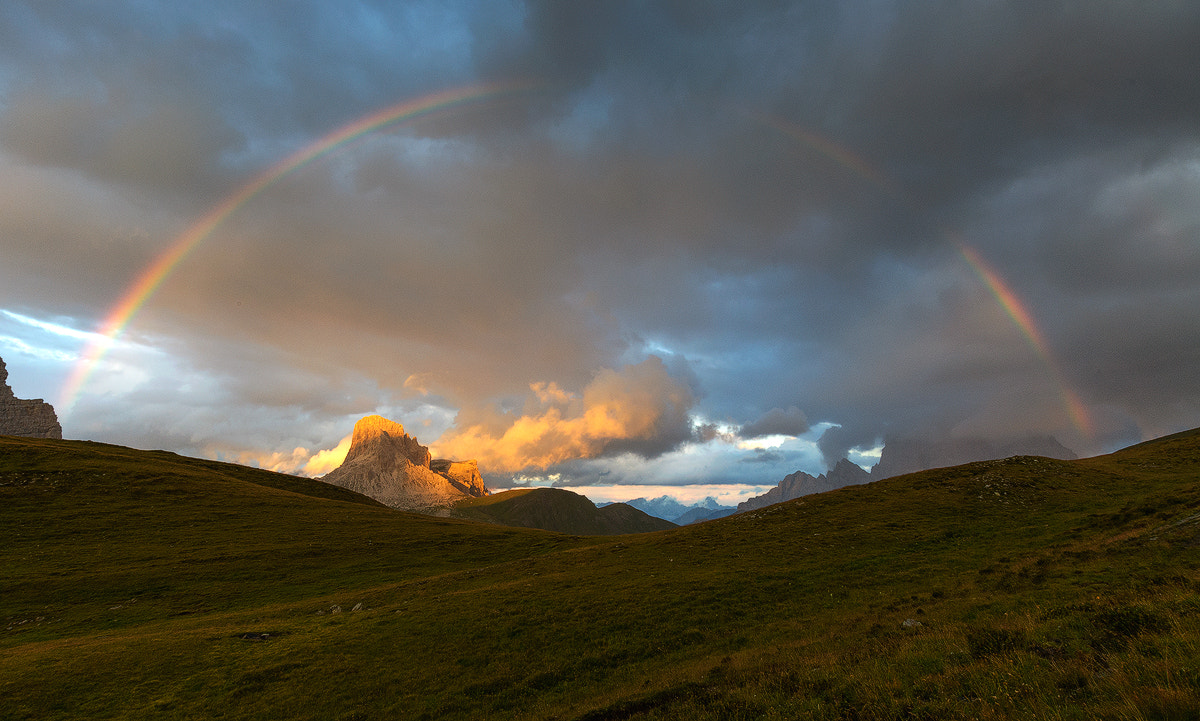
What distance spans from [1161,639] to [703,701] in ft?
36.0

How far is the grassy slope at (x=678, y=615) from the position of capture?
11852mm

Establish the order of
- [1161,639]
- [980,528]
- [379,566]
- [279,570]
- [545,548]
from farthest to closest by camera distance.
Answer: [545,548] < [379,566] < [279,570] < [980,528] < [1161,639]

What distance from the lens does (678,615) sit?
2811 centimetres

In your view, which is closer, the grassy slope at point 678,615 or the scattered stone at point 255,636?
the grassy slope at point 678,615

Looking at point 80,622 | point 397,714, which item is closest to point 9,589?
point 80,622

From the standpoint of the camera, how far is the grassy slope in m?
11.9

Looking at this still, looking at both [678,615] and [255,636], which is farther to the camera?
[255,636]

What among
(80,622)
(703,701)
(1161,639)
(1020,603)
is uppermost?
(1161,639)

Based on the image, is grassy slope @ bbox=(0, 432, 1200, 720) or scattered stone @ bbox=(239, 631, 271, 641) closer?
grassy slope @ bbox=(0, 432, 1200, 720)

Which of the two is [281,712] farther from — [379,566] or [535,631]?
[379,566]

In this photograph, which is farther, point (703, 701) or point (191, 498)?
point (191, 498)

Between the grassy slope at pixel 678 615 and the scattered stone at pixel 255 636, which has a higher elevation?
the grassy slope at pixel 678 615

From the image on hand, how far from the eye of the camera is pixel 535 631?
2762 cm

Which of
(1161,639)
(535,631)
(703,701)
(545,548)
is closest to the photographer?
(1161,639)
